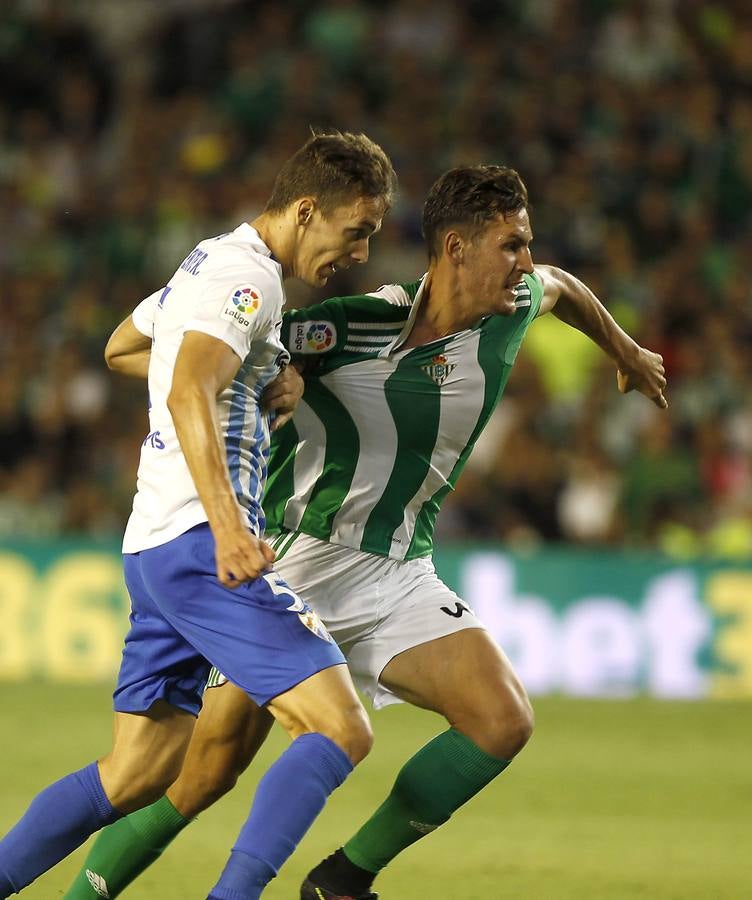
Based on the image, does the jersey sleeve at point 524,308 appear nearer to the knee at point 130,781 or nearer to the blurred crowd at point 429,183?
the knee at point 130,781

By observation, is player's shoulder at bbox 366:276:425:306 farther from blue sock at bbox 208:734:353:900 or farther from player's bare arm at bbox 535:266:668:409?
blue sock at bbox 208:734:353:900

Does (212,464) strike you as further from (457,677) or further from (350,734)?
(457,677)

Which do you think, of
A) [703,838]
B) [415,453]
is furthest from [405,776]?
[703,838]

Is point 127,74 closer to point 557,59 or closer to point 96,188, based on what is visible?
point 96,188

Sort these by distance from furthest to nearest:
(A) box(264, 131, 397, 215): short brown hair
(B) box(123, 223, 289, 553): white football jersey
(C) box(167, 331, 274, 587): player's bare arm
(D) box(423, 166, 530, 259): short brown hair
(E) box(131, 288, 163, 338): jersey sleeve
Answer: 1. (D) box(423, 166, 530, 259): short brown hair
2. (E) box(131, 288, 163, 338): jersey sleeve
3. (A) box(264, 131, 397, 215): short brown hair
4. (B) box(123, 223, 289, 553): white football jersey
5. (C) box(167, 331, 274, 587): player's bare arm

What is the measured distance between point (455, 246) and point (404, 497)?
768 millimetres

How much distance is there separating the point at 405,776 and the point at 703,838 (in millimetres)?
2014

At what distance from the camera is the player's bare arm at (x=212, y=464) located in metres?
3.55

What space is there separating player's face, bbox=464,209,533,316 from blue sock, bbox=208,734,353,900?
1556mm

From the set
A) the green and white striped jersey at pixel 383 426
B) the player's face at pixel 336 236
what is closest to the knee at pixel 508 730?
the green and white striped jersey at pixel 383 426

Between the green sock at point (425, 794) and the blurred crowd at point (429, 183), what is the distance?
6.50 metres

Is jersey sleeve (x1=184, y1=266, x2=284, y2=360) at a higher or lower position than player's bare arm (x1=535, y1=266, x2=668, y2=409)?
lower

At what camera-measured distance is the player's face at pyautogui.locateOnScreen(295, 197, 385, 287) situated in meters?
3.99

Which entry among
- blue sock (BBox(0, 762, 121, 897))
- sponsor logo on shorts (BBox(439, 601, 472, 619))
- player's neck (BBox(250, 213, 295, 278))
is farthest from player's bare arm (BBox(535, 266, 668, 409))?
blue sock (BBox(0, 762, 121, 897))
